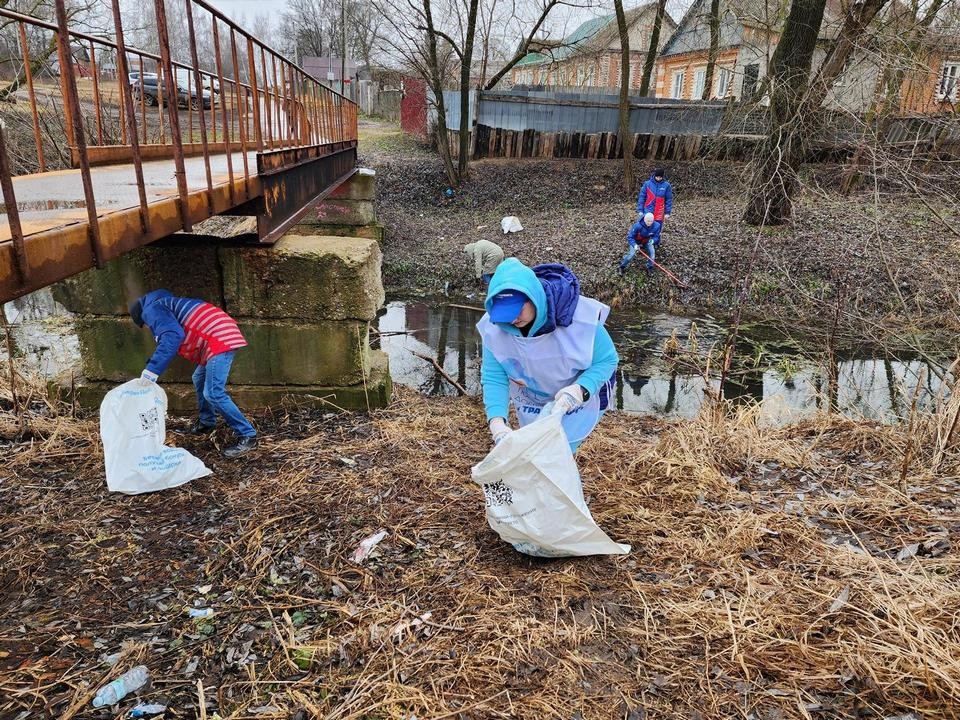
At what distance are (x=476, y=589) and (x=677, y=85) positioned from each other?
3589cm

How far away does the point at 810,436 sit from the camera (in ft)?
16.8

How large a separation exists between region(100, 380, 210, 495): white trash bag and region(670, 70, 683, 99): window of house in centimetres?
3430

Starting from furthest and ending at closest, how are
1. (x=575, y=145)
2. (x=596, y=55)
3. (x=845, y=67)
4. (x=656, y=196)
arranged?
(x=596, y=55) → (x=575, y=145) → (x=656, y=196) → (x=845, y=67)

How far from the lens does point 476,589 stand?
2.90m

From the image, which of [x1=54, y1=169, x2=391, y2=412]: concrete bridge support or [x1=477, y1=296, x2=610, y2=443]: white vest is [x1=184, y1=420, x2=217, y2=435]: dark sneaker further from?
[x1=477, y1=296, x2=610, y2=443]: white vest

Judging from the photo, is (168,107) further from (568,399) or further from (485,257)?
(485,257)

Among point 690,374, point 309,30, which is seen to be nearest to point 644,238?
point 690,374

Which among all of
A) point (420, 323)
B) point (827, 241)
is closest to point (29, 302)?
point (420, 323)

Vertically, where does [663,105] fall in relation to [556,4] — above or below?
below

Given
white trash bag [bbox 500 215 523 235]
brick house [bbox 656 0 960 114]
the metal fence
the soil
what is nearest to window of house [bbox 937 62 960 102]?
brick house [bbox 656 0 960 114]

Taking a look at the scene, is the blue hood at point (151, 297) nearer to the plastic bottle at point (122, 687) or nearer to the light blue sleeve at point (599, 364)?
the plastic bottle at point (122, 687)

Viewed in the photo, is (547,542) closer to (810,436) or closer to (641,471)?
(641,471)

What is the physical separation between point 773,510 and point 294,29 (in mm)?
60178

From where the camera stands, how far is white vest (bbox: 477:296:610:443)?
302cm
